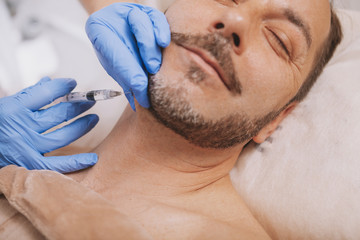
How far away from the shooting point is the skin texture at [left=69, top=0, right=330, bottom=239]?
2.91 ft

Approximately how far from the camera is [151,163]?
103 centimetres

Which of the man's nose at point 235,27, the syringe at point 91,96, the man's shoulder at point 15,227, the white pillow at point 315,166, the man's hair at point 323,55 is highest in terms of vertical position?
the man's nose at point 235,27

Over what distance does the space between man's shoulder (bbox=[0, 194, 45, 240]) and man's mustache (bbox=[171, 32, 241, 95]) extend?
70 cm

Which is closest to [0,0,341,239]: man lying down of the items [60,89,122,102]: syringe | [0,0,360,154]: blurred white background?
[60,89,122,102]: syringe

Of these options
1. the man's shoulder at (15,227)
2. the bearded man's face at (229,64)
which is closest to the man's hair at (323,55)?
the bearded man's face at (229,64)

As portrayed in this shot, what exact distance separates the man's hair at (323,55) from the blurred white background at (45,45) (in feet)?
3.04

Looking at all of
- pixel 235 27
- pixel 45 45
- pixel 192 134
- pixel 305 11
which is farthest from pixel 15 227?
pixel 45 45

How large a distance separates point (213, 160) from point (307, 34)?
0.54 metres

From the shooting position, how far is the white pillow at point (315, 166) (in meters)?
0.98

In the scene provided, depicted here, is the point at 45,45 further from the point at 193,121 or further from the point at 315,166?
the point at 315,166

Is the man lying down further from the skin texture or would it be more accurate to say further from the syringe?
the syringe

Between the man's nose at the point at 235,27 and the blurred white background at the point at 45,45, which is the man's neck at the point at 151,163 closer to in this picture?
the man's nose at the point at 235,27

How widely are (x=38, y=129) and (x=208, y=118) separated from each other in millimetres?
693

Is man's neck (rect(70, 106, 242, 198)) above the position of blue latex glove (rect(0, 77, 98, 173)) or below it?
below
